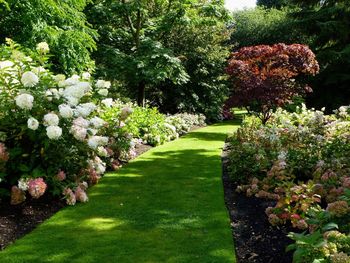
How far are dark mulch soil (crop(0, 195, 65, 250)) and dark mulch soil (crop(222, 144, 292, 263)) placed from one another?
2741mm

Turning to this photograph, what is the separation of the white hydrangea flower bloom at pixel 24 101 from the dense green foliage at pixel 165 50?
8.61 m

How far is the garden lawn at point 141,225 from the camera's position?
4672 mm

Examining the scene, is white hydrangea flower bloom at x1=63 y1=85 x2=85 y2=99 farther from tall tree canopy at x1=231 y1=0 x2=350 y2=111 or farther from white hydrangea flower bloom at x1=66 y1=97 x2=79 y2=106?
tall tree canopy at x1=231 y1=0 x2=350 y2=111

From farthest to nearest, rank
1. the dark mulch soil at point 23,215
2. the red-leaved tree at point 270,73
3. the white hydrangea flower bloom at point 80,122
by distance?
the red-leaved tree at point 270,73, the white hydrangea flower bloom at point 80,122, the dark mulch soil at point 23,215

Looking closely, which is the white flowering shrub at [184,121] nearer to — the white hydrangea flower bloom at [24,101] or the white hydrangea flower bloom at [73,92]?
the white hydrangea flower bloom at [73,92]

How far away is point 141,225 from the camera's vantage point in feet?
18.5

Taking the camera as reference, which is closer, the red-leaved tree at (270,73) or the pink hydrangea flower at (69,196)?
the pink hydrangea flower at (69,196)

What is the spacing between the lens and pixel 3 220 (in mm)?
5387

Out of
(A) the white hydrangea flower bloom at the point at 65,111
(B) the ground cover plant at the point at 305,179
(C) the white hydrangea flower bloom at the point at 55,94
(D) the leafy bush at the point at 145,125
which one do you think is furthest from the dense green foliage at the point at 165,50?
(A) the white hydrangea flower bloom at the point at 65,111

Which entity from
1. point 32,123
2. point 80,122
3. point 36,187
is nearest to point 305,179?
point 80,122

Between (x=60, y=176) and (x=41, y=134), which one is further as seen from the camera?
(x=60, y=176)

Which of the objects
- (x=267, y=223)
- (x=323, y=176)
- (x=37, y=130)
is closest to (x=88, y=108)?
(x=37, y=130)

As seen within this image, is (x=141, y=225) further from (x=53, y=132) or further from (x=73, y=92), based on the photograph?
(x=73, y=92)

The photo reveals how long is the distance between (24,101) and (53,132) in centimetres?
61
